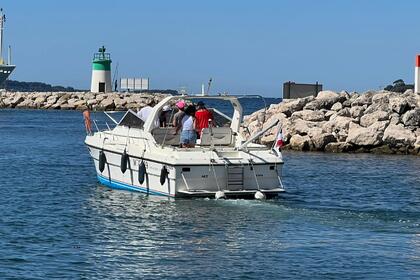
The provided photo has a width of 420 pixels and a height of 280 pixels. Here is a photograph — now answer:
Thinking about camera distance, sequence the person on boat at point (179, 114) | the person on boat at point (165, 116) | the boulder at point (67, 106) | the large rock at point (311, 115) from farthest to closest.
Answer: the boulder at point (67, 106), the large rock at point (311, 115), the person on boat at point (165, 116), the person on boat at point (179, 114)

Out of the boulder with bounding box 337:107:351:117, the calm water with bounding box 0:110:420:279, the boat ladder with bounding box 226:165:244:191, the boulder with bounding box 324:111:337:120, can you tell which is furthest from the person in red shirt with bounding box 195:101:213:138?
the boulder with bounding box 324:111:337:120

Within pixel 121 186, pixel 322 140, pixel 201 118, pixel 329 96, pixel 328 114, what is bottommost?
pixel 121 186

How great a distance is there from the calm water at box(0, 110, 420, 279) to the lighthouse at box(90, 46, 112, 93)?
60.2 metres

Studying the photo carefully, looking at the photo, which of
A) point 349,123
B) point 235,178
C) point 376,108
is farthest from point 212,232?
point 376,108

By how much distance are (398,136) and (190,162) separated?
16.6 meters

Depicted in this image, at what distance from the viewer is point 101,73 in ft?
295

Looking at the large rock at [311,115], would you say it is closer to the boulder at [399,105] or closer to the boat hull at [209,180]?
the boulder at [399,105]

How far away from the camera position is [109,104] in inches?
3344

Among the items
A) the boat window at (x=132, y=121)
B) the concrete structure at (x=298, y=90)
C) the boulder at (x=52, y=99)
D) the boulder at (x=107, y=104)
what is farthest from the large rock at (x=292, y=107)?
the boulder at (x=52, y=99)

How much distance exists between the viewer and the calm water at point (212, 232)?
14.9 metres

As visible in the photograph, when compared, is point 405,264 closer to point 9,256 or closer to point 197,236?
point 197,236

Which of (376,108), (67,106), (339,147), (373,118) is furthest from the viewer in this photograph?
(67,106)

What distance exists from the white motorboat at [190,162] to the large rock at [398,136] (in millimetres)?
12861

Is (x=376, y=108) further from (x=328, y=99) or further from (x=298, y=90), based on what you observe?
(x=298, y=90)
